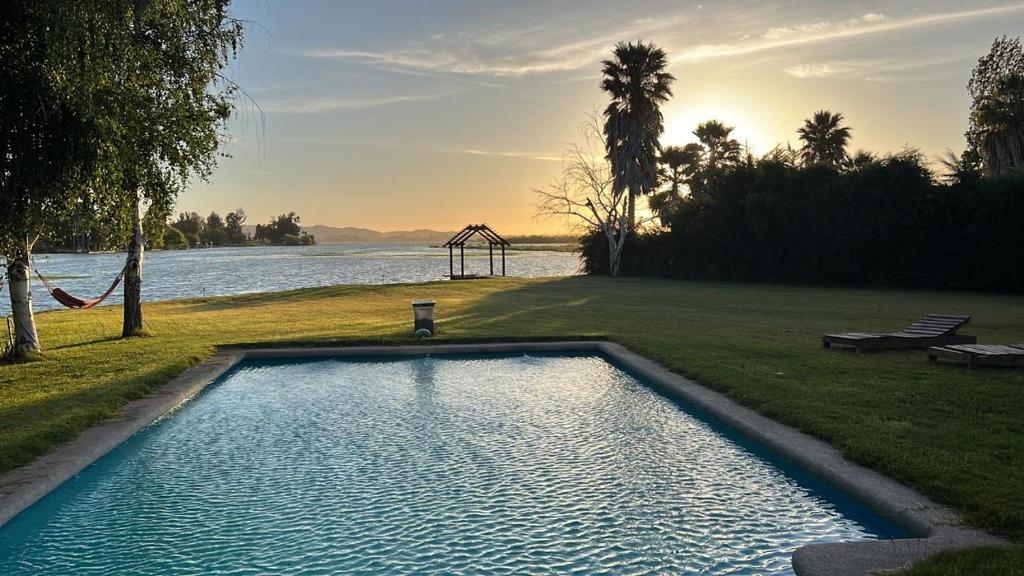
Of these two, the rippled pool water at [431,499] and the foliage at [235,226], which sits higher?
the foliage at [235,226]

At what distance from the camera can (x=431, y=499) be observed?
19.1 ft

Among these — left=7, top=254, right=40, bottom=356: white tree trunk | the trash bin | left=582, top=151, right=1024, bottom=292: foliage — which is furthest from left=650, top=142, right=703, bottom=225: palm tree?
left=7, top=254, right=40, bottom=356: white tree trunk

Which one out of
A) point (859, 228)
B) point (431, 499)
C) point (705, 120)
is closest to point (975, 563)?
point (431, 499)

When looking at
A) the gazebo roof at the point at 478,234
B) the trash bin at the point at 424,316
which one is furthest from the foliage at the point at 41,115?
the gazebo roof at the point at 478,234

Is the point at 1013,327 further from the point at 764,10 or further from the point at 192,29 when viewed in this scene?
the point at 192,29

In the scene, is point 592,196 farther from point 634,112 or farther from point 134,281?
point 134,281

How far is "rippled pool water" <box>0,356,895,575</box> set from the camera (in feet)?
15.6

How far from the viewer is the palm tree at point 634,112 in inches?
1553

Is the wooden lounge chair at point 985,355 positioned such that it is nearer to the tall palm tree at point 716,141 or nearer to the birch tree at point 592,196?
the birch tree at point 592,196

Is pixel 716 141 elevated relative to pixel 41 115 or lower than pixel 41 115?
elevated

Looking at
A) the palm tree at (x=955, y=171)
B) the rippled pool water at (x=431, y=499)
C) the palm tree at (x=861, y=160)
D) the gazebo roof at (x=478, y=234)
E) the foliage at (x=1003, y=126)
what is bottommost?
the rippled pool water at (x=431, y=499)

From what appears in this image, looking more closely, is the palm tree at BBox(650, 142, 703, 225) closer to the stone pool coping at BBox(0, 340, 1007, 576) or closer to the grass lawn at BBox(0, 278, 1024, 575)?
the grass lawn at BBox(0, 278, 1024, 575)

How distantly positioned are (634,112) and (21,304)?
34327 mm

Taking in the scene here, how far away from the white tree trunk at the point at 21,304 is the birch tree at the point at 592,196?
104 ft
